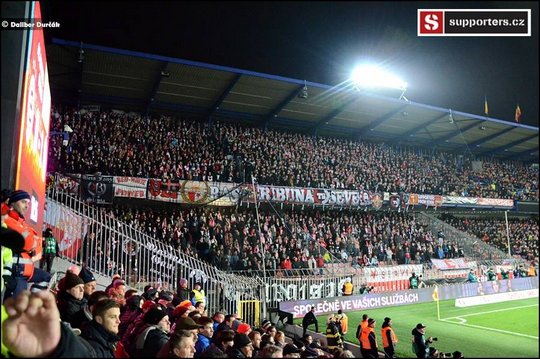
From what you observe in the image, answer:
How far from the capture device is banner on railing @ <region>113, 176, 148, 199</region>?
50.7ft

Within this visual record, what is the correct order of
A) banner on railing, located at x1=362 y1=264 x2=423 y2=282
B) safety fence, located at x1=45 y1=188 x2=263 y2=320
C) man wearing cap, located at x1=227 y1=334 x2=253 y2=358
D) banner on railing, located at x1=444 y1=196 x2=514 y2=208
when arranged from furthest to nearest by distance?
1. banner on railing, located at x1=444 y1=196 x2=514 y2=208
2. banner on railing, located at x1=362 y1=264 x2=423 y2=282
3. safety fence, located at x1=45 y1=188 x2=263 y2=320
4. man wearing cap, located at x1=227 y1=334 x2=253 y2=358

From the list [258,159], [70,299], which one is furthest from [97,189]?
[70,299]

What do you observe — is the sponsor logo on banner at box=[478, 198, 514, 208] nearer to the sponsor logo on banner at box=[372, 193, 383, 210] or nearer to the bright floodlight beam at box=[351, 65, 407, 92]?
the sponsor logo on banner at box=[372, 193, 383, 210]

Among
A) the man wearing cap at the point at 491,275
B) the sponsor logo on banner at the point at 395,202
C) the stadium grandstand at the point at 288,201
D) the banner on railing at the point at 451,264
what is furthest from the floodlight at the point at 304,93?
the man wearing cap at the point at 491,275

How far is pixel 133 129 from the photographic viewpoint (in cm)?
1836

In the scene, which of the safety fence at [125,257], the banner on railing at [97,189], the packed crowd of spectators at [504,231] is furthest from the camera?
the banner on railing at [97,189]

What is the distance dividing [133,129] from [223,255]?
7.19 m

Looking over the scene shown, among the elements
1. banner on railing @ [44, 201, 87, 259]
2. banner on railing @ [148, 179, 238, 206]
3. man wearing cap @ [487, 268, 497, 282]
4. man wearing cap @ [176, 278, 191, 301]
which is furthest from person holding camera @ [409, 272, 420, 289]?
banner on railing @ [44, 201, 87, 259]

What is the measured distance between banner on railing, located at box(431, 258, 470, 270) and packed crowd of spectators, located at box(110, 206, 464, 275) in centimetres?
28

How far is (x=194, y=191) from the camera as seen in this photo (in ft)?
55.7

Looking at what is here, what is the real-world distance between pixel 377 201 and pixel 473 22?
767 inches

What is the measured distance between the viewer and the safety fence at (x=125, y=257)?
8.70 meters

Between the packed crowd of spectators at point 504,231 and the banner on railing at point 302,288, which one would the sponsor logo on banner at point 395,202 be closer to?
the packed crowd of spectators at point 504,231

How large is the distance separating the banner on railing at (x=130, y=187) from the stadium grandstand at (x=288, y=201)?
5 centimetres
